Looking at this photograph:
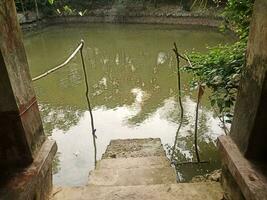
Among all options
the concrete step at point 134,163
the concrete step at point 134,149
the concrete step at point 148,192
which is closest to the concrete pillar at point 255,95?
the concrete step at point 148,192

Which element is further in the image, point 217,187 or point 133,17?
point 133,17

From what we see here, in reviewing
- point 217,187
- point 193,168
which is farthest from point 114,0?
point 217,187

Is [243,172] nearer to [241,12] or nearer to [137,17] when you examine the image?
[241,12]

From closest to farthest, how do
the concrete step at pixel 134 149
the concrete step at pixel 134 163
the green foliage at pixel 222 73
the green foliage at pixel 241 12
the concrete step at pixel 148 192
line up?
the concrete step at pixel 148 192, the green foliage at pixel 222 73, the green foliage at pixel 241 12, the concrete step at pixel 134 163, the concrete step at pixel 134 149

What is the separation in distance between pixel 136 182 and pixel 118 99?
4.09m

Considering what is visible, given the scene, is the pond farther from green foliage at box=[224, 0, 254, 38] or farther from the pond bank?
the pond bank

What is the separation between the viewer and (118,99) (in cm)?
670

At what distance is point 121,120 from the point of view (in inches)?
225

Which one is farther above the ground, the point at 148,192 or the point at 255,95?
the point at 255,95

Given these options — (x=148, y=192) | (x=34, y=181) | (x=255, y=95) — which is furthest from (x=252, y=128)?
(x=34, y=181)

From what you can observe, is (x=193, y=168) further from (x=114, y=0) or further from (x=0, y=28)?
(x=114, y=0)

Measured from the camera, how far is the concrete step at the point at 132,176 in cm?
267

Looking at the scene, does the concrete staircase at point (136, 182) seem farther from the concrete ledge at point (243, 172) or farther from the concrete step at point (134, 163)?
the concrete ledge at point (243, 172)

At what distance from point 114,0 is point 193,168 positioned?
15.4 m
